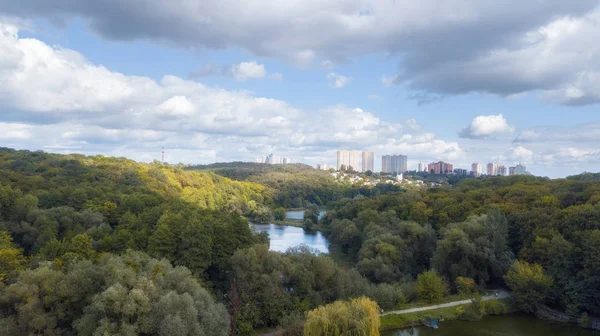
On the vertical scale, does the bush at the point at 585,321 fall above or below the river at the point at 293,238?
above

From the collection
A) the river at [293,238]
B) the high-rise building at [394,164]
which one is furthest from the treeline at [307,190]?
the high-rise building at [394,164]

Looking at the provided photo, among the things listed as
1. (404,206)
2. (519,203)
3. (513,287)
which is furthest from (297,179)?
(513,287)

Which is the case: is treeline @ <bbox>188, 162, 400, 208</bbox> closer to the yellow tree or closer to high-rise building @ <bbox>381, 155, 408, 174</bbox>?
the yellow tree

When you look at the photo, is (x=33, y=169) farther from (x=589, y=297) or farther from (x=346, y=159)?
(x=346, y=159)

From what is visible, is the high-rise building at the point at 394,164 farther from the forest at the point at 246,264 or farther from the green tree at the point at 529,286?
the green tree at the point at 529,286

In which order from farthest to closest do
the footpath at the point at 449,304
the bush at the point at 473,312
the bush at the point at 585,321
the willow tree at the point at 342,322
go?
the bush at the point at 473,312
the footpath at the point at 449,304
the bush at the point at 585,321
the willow tree at the point at 342,322

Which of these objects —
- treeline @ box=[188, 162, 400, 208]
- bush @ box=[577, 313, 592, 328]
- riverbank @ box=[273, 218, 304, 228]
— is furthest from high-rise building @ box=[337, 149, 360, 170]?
bush @ box=[577, 313, 592, 328]
